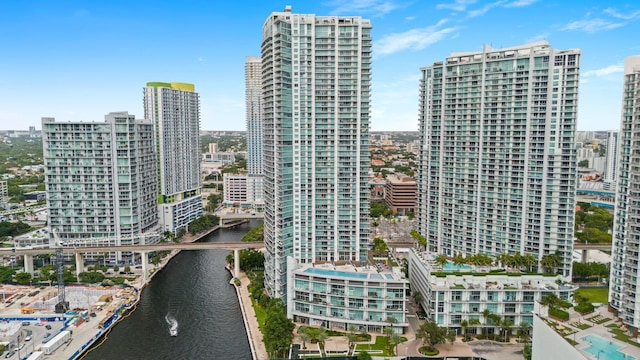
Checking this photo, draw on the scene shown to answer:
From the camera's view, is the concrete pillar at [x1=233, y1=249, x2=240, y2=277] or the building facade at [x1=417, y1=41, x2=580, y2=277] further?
the concrete pillar at [x1=233, y1=249, x2=240, y2=277]

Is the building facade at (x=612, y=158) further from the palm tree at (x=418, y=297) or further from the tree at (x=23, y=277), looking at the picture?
the tree at (x=23, y=277)

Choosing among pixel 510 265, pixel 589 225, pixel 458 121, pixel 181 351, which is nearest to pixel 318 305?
pixel 181 351

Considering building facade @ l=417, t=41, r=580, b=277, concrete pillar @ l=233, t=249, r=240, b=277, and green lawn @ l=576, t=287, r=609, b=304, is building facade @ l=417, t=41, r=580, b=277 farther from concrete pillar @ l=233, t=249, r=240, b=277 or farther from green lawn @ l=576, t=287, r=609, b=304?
concrete pillar @ l=233, t=249, r=240, b=277

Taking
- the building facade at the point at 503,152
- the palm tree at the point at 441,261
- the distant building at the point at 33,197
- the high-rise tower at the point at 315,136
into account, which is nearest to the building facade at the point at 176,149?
the high-rise tower at the point at 315,136

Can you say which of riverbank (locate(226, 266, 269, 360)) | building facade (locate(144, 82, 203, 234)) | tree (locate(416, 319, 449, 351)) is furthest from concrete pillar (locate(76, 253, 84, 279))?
tree (locate(416, 319, 449, 351))

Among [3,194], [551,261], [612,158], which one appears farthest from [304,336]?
[612,158]

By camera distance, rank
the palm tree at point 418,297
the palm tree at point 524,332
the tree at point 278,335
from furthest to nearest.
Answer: the palm tree at point 418,297
the palm tree at point 524,332
the tree at point 278,335

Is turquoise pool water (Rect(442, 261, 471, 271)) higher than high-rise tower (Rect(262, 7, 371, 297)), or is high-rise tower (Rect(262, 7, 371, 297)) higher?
high-rise tower (Rect(262, 7, 371, 297))
